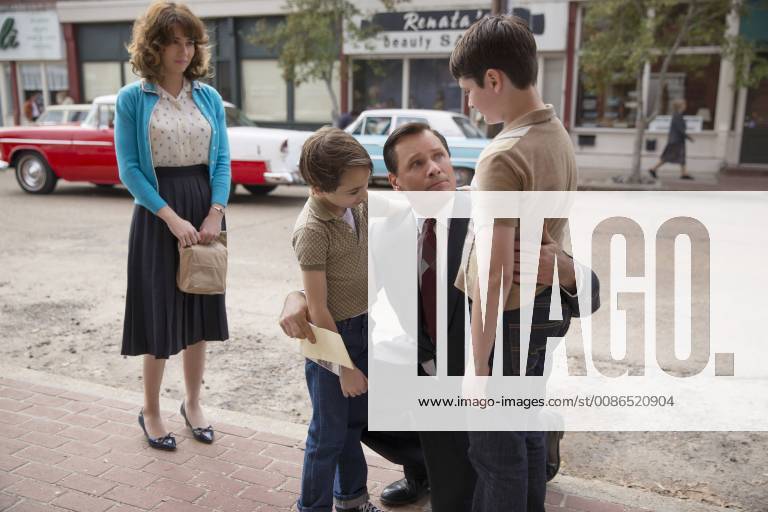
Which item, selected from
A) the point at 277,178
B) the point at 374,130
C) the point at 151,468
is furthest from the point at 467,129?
the point at 151,468

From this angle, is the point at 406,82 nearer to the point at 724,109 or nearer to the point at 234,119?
the point at 724,109

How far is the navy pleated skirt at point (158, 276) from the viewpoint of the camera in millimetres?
3162

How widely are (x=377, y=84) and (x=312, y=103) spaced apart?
7.80 ft

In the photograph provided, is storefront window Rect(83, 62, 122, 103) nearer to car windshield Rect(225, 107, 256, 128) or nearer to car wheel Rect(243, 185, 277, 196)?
car windshield Rect(225, 107, 256, 128)

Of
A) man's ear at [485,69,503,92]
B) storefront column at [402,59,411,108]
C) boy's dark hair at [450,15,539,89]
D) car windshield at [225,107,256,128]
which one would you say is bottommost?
car windshield at [225,107,256,128]

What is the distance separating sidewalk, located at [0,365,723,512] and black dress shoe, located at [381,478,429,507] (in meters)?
0.04

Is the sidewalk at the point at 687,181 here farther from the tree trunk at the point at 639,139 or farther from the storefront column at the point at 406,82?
the storefront column at the point at 406,82

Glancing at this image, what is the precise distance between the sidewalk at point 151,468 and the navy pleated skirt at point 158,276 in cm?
50

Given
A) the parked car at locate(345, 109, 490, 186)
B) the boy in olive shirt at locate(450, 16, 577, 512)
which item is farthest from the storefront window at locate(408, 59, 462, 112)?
the boy in olive shirt at locate(450, 16, 577, 512)

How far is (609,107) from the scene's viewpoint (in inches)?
721

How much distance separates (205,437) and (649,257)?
5.63 meters

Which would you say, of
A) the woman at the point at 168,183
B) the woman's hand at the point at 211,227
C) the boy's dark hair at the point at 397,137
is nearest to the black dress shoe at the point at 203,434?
the woman at the point at 168,183

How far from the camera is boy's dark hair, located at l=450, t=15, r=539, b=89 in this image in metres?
1.91

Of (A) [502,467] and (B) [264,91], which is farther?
(B) [264,91]
